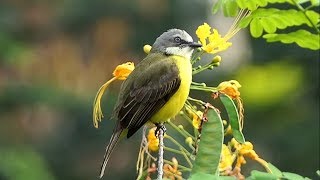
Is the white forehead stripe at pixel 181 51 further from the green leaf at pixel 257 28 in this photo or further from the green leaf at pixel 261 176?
the green leaf at pixel 261 176

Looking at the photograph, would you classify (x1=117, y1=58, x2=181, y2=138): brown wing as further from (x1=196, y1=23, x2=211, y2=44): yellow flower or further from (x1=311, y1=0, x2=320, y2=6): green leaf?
(x1=311, y1=0, x2=320, y2=6): green leaf

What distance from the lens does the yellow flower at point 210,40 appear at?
12.8ft

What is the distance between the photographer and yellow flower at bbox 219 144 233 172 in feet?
12.5

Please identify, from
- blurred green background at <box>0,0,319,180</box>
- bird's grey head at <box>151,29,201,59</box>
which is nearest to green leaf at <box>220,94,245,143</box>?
bird's grey head at <box>151,29,201,59</box>

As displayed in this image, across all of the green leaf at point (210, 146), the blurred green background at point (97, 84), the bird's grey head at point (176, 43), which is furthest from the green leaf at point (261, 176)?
the blurred green background at point (97, 84)

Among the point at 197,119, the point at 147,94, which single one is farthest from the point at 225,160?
the point at 147,94

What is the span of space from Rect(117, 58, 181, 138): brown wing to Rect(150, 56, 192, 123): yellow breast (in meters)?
0.02

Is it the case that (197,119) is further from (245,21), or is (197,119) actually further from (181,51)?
(181,51)

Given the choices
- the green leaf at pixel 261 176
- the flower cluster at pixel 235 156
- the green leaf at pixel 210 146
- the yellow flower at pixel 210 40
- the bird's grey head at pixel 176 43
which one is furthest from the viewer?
the bird's grey head at pixel 176 43

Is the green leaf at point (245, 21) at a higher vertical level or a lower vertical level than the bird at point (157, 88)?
higher

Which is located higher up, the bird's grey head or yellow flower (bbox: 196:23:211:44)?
yellow flower (bbox: 196:23:211:44)

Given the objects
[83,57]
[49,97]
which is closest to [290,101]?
[49,97]

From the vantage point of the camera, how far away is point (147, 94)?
179 inches

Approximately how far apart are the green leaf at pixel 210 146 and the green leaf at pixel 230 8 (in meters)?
0.35
